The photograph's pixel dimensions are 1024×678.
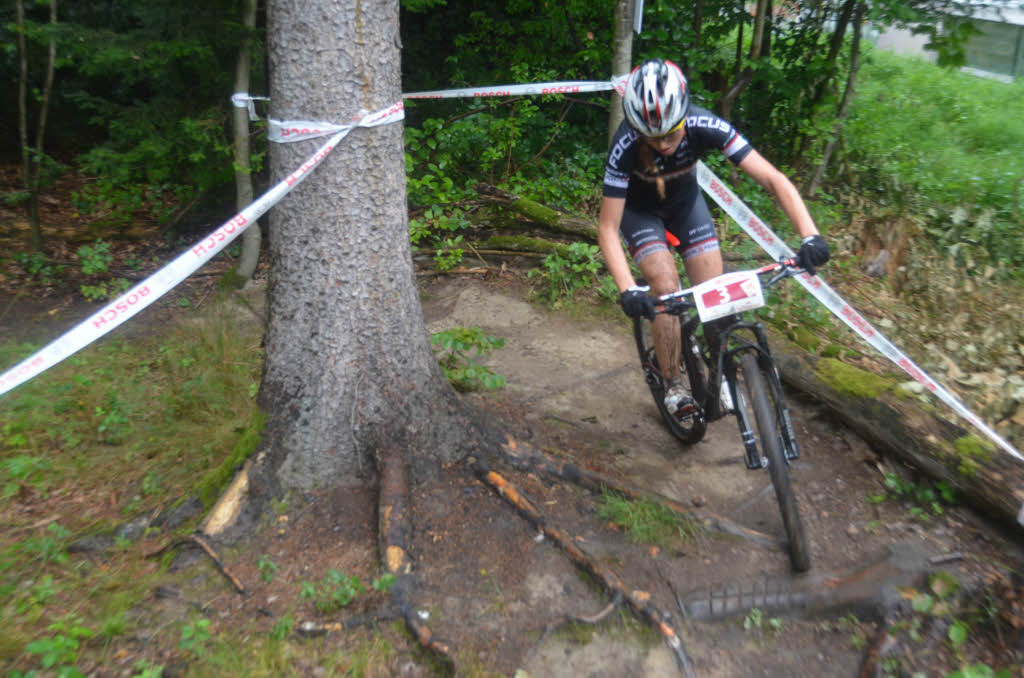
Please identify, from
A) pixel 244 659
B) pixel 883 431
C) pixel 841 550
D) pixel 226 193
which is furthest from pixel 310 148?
pixel 226 193

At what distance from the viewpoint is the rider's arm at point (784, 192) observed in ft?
10.2

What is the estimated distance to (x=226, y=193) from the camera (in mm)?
8125

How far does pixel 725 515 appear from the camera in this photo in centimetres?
345

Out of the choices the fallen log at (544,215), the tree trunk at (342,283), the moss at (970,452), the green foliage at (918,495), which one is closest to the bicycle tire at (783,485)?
the green foliage at (918,495)

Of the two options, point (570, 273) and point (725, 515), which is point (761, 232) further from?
point (570, 273)

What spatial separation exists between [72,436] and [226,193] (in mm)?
4931

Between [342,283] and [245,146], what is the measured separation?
429 centimetres

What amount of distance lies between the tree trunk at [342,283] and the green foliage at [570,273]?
115 inches

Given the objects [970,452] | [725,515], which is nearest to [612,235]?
[725,515]

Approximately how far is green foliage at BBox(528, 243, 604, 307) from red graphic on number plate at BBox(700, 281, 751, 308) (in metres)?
3.13

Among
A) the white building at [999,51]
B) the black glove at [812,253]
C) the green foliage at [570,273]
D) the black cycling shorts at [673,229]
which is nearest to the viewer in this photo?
the black glove at [812,253]

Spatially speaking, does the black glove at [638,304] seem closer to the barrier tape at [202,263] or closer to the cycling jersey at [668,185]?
the cycling jersey at [668,185]

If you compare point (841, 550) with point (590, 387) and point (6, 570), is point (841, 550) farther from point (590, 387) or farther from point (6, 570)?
point (6, 570)

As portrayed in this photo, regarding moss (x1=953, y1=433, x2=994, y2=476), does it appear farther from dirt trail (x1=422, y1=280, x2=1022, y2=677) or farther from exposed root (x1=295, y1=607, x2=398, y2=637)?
exposed root (x1=295, y1=607, x2=398, y2=637)
